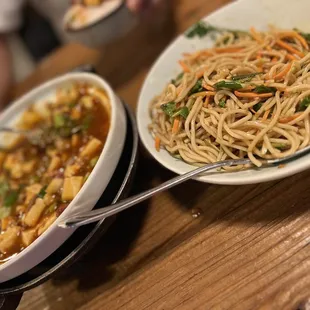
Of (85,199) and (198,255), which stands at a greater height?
(85,199)

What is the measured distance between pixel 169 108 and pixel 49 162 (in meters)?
0.57

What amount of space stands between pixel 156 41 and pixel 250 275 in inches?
56.1

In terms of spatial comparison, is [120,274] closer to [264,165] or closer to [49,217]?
[49,217]

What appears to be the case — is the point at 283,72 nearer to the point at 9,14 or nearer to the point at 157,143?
the point at 157,143

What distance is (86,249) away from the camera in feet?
4.22

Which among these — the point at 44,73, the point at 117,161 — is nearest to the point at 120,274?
the point at 117,161

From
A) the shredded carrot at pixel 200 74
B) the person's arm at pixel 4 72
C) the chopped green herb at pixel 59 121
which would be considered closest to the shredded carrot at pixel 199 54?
the shredded carrot at pixel 200 74

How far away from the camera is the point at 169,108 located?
140 centimetres

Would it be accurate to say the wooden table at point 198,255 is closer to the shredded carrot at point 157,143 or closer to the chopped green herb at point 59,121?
the shredded carrot at point 157,143

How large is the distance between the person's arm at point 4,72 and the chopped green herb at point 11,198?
2.95ft

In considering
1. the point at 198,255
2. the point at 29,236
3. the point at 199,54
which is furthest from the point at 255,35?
the point at 29,236

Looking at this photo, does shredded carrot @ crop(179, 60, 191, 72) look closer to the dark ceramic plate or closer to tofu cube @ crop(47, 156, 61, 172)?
the dark ceramic plate

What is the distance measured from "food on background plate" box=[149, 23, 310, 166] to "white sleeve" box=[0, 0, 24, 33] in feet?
5.10

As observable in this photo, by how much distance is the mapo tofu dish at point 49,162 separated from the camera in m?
1.40
